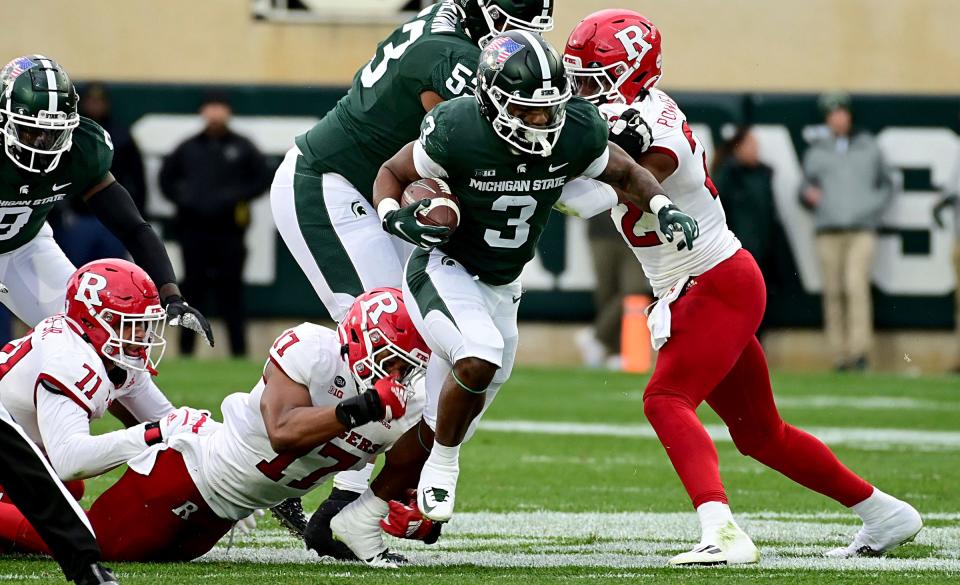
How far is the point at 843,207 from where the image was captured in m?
12.0

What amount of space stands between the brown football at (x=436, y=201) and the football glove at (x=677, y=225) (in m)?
0.57

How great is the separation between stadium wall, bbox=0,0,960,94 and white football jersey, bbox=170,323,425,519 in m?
8.54

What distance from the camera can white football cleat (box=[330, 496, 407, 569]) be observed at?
15.7ft

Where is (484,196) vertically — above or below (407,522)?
above

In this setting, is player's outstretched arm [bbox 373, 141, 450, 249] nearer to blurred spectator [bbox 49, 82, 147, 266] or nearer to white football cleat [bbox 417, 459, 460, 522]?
white football cleat [bbox 417, 459, 460, 522]

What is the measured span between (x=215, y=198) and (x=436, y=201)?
764 cm

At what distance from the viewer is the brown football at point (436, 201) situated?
4516 millimetres

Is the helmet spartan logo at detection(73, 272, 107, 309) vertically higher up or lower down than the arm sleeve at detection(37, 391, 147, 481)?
higher up

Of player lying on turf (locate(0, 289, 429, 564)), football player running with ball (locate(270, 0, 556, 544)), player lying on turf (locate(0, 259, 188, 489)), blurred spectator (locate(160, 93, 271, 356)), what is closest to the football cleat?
football player running with ball (locate(270, 0, 556, 544))

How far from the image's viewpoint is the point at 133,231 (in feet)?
18.4

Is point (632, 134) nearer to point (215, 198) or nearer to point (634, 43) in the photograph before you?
point (634, 43)

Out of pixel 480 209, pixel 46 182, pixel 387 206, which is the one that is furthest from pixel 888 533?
pixel 46 182

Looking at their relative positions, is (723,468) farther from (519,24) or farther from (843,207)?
(843,207)

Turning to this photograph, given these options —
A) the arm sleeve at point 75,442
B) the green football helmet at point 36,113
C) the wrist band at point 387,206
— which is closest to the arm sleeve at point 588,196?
the wrist band at point 387,206
